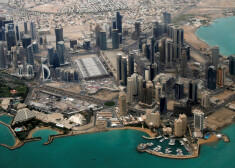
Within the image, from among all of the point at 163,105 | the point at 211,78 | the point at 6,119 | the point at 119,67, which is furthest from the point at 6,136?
the point at 211,78

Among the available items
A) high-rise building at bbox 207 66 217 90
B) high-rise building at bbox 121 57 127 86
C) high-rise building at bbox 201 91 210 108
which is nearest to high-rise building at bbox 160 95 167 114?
high-rise building at bbox 201 91 210 108

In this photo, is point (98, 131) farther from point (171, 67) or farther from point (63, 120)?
point (171, 67)

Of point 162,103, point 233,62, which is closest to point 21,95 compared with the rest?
point 162,103

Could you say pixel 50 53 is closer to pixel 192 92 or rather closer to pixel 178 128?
pixel 192 92

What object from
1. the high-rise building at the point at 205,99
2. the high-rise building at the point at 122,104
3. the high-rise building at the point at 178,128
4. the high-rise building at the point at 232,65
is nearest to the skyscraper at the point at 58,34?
the high-rise building at the point at 122,104

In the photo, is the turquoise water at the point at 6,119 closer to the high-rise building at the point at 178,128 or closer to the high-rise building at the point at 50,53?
the high-rise building at the point at 50,53

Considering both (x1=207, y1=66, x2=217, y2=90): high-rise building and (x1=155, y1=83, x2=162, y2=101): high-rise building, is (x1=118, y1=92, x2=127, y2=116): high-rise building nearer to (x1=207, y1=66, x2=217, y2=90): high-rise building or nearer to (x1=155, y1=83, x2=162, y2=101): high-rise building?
(x1=155, y1=83, x2=162, y2=101): high-rise building
